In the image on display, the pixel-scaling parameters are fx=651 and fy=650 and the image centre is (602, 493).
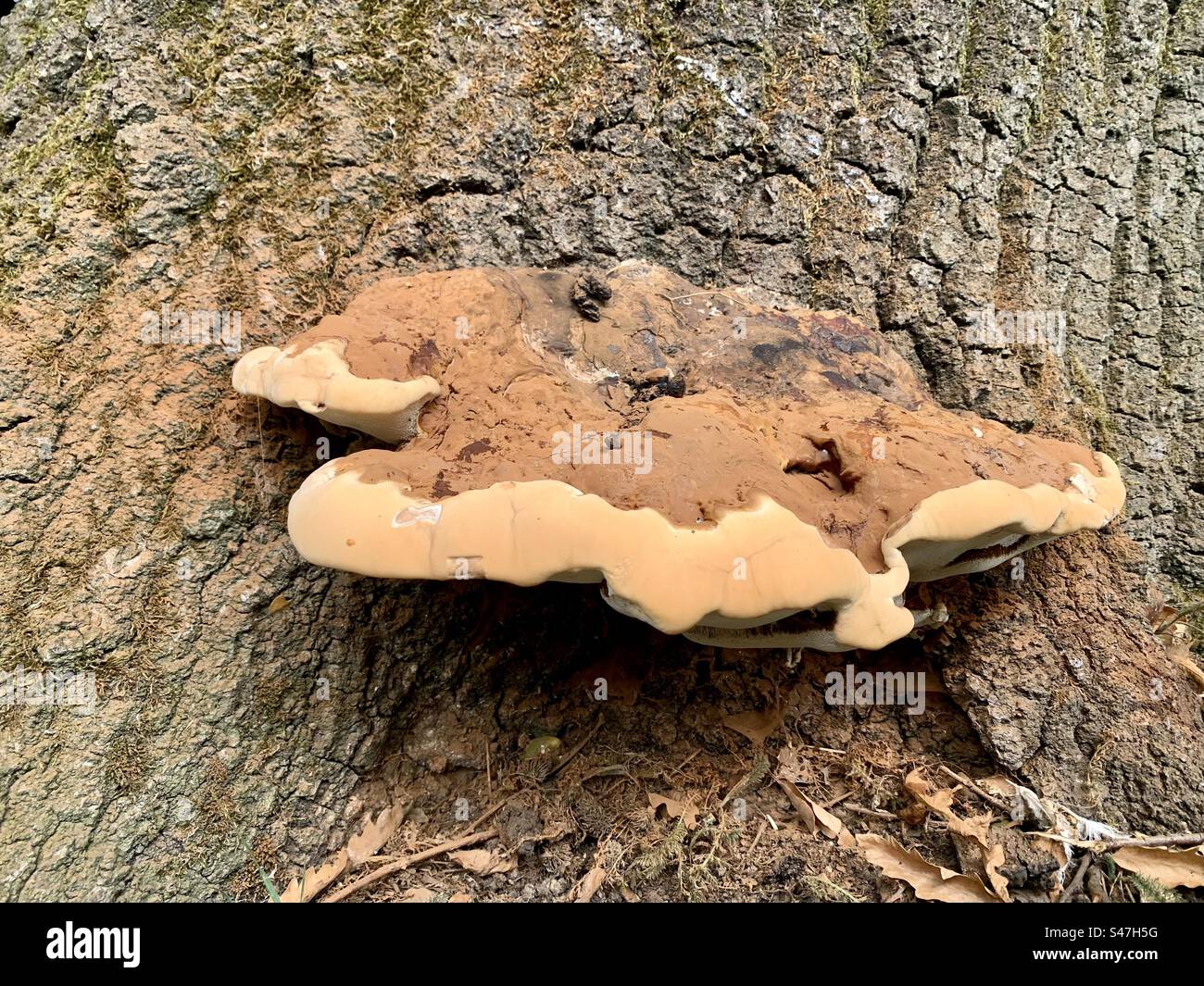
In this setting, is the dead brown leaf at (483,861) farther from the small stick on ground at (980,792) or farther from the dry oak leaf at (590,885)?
the small stick on ground at (980,792)

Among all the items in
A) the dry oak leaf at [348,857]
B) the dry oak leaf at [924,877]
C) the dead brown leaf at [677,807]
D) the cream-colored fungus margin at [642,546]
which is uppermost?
the cream-colored fungus margin at [642,546]

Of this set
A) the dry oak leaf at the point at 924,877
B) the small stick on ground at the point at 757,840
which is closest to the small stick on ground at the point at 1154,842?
the dry oak leaf at the point at 924,877

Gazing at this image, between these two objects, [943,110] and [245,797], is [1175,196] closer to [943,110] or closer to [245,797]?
[943,110]

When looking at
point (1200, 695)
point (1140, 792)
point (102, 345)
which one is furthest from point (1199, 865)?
point (102, 345)

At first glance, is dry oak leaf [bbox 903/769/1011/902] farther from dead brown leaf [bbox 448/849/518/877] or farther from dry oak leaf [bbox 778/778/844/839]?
dead brown leaf [bbox 448/849/518/877]

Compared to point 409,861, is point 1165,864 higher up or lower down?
higher up

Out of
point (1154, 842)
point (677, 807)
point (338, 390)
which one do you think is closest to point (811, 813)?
point (677, 807)

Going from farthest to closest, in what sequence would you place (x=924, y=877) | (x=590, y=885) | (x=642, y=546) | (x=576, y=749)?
(x=576, y=749) < (x=590, y=885) < (x=924, y=877) < (x=642, y=546)

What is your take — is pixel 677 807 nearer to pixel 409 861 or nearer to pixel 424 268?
pixel 409 861
